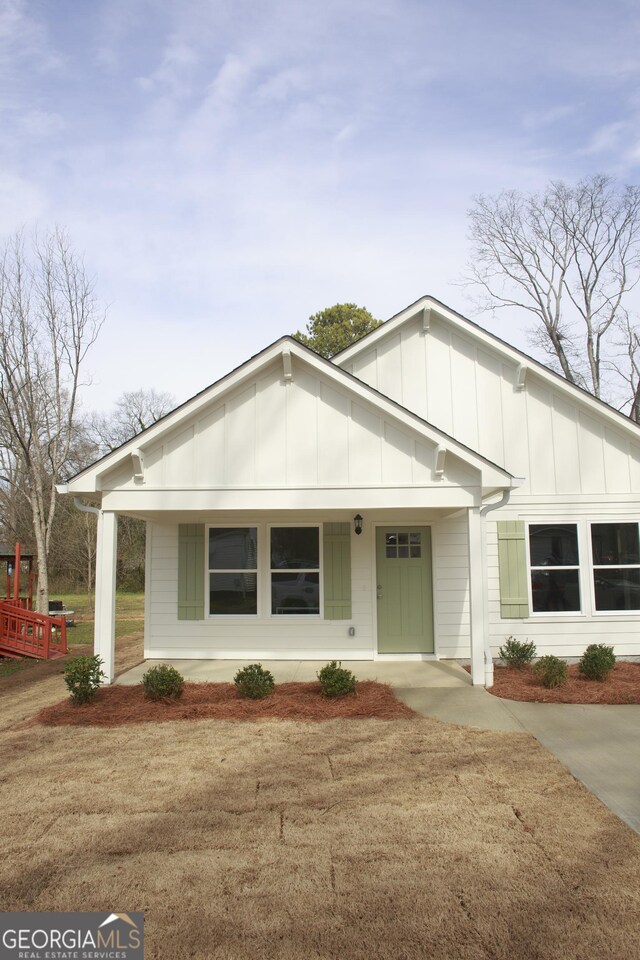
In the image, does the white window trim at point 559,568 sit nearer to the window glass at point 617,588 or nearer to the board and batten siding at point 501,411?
the window glass at point 617,588

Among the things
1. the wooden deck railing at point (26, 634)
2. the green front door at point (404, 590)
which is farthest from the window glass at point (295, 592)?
the wooden deck railing at point (26, 634)

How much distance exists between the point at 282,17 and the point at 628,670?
37.8 ft

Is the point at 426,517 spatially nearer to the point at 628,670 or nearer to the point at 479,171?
the point at 628,670

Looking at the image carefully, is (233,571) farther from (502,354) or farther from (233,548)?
(502,354)

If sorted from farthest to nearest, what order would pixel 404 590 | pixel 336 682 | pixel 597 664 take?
pixel 404 590
pixel 597 664
pixel 336 682

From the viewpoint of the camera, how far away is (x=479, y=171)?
15.2 meters

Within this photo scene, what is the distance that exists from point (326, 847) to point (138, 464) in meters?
5.86

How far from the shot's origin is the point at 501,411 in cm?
1096

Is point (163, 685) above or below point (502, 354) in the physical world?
below

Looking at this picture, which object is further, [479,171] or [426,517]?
→ [479,171]

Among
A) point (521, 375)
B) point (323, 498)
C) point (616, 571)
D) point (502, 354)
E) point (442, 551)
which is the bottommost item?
point (616, 571)

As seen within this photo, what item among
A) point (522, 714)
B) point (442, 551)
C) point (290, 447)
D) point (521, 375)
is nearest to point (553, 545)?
point (442, 551)

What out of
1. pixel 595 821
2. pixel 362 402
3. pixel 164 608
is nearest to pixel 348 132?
pixel 362 402

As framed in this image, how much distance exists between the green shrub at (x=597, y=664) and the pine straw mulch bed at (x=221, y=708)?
2.97 m
